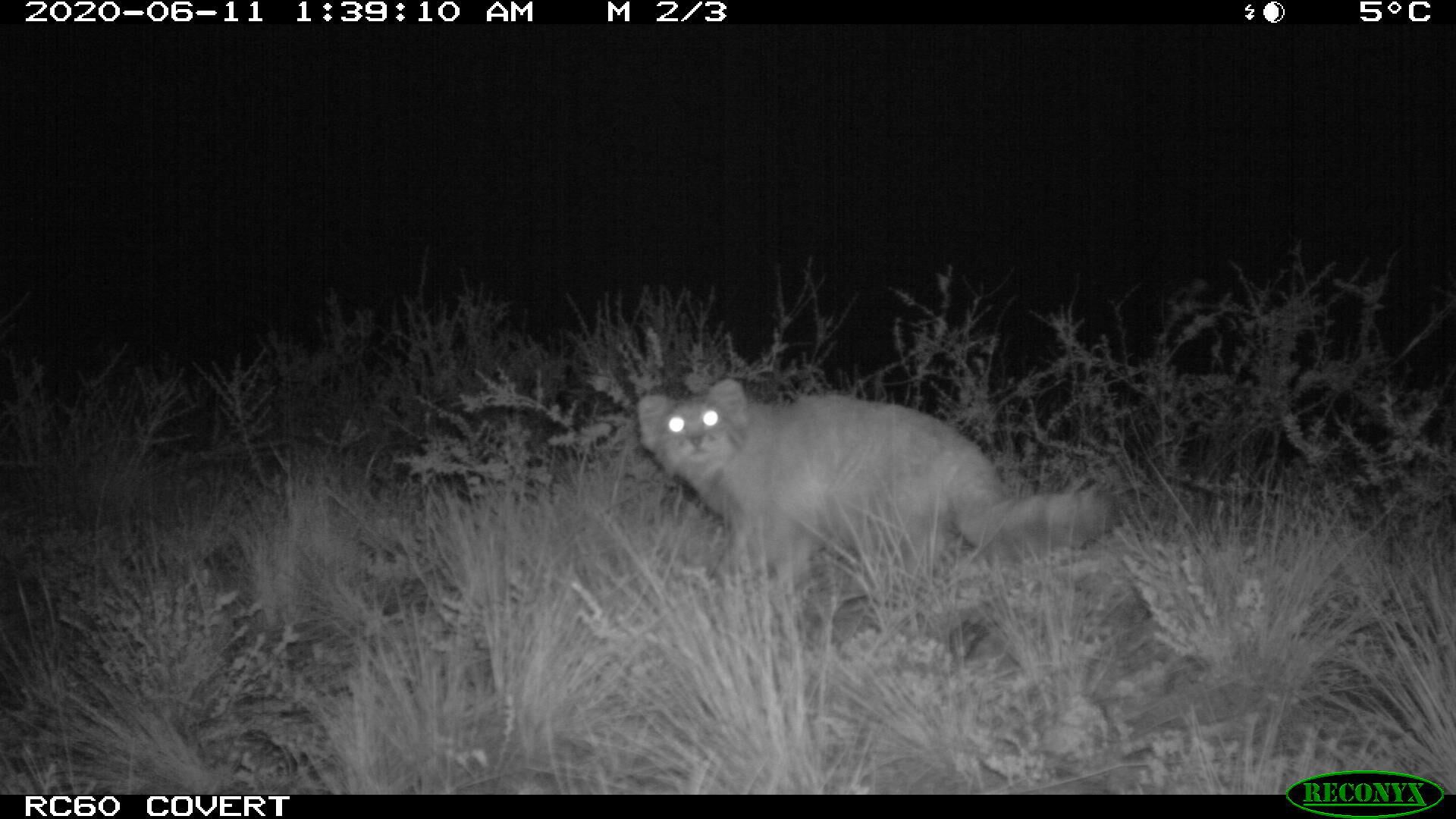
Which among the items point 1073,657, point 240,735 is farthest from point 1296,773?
point 240,735

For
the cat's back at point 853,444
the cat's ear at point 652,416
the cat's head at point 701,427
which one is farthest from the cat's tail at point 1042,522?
the cat's ear at point 652,416

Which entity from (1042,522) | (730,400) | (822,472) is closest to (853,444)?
(822,472)

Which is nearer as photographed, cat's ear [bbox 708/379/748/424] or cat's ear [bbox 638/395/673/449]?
cat's ear [bbox 708/379/748/424]

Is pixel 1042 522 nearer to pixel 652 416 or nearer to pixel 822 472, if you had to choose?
pixel 822 472

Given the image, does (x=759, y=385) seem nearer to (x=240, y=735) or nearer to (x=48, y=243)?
(x=240, y=735)

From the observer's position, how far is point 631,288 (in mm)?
35312

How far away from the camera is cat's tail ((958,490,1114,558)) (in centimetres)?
494

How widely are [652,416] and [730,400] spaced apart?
1.57ft

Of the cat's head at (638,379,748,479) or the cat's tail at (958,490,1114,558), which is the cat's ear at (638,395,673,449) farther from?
the cat's tail at (958,490,1114,558)

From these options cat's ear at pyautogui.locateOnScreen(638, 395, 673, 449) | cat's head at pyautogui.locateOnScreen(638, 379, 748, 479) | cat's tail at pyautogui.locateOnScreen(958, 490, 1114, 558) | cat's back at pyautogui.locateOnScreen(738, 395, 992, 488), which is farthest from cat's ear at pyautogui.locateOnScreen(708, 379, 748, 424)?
cat's tail at pyautogui.locateOnScreen(958, 490, 1114, 558)

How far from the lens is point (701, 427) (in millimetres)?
6164

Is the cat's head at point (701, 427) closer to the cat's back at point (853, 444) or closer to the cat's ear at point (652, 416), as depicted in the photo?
the cat's ear at point (652, 416)

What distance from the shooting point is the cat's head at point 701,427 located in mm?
6164

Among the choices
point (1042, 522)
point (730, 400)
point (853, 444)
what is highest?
point (730, 400)
